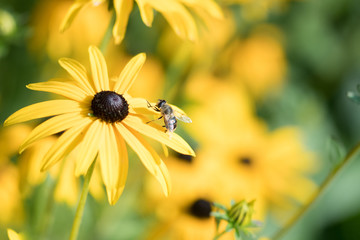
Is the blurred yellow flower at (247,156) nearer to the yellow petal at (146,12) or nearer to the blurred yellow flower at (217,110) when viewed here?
the blurred yellow flower at (217,110)

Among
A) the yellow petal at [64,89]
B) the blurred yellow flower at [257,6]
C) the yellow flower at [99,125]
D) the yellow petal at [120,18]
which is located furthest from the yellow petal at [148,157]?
the blurred yellow flower at [257,6]

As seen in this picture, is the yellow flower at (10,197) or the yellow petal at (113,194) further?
the yellow flower at (10,197)

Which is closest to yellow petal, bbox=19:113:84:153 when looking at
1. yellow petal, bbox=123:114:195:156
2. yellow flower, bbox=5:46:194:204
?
yellow flower, bbox=5:46:194:204

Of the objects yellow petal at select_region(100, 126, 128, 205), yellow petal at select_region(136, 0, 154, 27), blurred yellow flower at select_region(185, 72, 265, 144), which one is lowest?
yellow petal at select_region(100, 126, 128, 205)

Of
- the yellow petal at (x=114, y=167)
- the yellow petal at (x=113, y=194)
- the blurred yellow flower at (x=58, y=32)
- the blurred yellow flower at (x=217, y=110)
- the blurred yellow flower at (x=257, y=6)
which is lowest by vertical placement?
the yellow petal at (x=113, y=194)

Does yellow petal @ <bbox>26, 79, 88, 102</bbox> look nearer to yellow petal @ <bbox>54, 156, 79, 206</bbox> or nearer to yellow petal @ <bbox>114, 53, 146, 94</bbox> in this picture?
yellow petal @ <bbox>114, 53, 146, 94</bbox>
